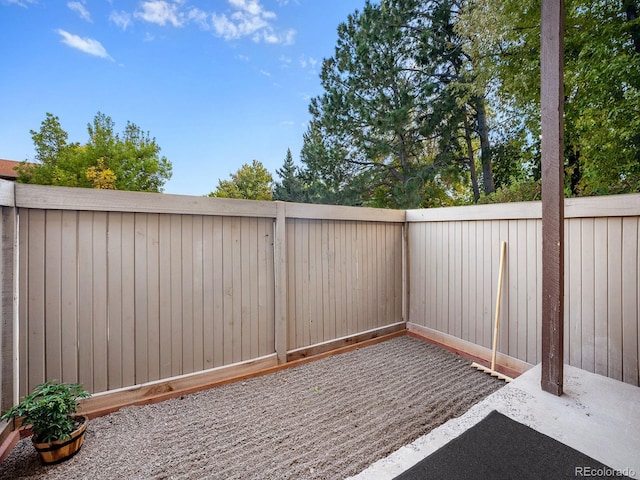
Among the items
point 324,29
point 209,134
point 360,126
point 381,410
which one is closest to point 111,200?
point 381,410

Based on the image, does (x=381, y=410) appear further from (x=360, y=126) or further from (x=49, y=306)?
(x=360, y=126)

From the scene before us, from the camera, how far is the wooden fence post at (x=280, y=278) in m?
2.76

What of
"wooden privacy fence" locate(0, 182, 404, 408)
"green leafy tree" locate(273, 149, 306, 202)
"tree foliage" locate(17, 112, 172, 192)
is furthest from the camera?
"tree foliage" locate(17, 112, 172, 192)

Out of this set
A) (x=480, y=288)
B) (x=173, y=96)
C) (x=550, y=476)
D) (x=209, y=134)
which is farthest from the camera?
(x=209, y=134)

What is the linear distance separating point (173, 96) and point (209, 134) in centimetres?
353

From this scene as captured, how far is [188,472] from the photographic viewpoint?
150cm

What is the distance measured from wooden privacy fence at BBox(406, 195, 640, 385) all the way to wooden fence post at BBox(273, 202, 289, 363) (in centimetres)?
184

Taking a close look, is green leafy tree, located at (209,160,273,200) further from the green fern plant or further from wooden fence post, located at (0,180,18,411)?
the green fern plant

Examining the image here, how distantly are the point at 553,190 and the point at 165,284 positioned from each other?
2828 millimetres

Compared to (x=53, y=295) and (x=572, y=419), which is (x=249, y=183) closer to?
(x=53, y=295)

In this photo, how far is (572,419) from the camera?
1.50 meters

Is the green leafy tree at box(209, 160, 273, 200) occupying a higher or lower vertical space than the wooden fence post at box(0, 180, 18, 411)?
higher

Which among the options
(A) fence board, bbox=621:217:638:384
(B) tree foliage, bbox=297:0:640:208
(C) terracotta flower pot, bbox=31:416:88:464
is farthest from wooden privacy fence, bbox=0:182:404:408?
(B) tree foliage, bbox=297:0:640:208

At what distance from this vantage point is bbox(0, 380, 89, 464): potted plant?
148 cm
